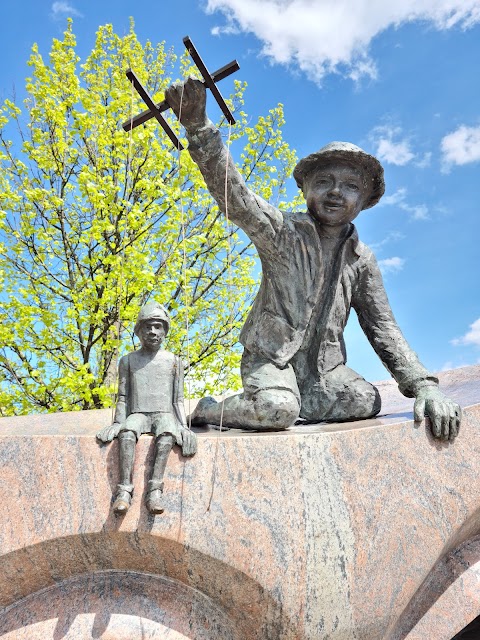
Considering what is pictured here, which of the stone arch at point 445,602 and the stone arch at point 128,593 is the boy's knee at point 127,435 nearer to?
the stone arch at point 128,593

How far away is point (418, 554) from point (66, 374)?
5.06m

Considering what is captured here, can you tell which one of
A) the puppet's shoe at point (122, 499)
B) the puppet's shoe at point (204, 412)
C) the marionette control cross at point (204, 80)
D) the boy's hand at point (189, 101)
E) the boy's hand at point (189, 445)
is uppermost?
the marionette control cross at point (204, 80)

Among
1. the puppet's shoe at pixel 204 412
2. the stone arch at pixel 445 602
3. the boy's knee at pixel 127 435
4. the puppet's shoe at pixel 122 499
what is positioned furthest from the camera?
the puppet's shoe at pixel 204 412

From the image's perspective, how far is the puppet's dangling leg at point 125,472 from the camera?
2.42m

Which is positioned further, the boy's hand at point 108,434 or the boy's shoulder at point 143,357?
the boy's shoulder at point 143,357

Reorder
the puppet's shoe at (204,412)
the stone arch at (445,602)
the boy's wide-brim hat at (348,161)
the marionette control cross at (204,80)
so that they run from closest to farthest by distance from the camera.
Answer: the marionette control cross at (204,80)
the stone arch at (445,602)
the boy's wide-brim hat at (348,161)
the puppet's shoe at (204,412)

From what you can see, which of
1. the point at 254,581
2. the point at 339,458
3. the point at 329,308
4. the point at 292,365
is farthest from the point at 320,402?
the point at 254,581

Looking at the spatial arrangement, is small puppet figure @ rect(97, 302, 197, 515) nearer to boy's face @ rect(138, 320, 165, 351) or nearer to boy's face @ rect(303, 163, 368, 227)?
boy's face @ rect(138, 320, 165, 351)

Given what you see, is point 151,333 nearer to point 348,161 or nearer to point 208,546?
point 208,546

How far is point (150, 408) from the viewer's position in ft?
9.43

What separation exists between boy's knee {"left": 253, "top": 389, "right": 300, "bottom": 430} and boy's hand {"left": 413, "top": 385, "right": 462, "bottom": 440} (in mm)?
697

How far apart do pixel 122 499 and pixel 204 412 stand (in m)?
1.32

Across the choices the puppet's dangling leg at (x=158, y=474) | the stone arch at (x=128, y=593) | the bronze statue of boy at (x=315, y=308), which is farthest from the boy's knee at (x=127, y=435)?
the bronze statue of boy at (x=315, y=308)

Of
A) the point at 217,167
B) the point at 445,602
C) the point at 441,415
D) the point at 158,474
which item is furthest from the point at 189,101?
the point at 445,602
